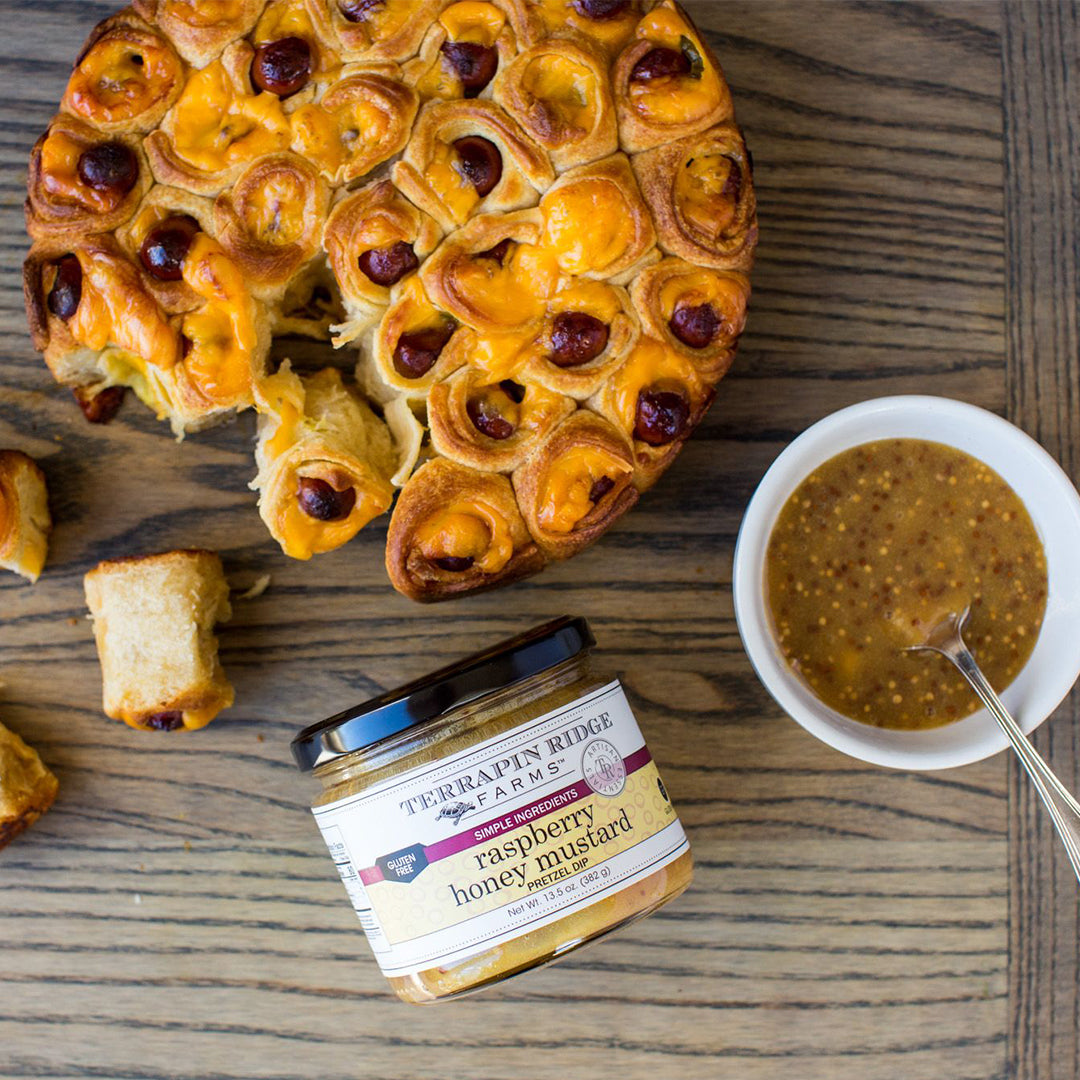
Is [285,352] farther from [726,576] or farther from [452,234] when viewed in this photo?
[726,576]

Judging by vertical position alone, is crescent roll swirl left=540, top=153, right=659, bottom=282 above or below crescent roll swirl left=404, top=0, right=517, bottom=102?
below

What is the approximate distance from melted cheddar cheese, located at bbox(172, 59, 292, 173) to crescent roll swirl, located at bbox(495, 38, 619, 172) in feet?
0.96

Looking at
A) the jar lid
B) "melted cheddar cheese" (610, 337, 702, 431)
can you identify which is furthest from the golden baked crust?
the jar lid

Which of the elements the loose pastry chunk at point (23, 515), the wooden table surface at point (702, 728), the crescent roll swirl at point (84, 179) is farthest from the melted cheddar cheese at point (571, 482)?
the loose pastry chunk at point (23, 515)

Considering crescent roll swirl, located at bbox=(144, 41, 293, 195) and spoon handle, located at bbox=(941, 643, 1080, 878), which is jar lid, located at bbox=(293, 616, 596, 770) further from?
crescent roll swirl, located at bbox=(144, 41, 293, 195)

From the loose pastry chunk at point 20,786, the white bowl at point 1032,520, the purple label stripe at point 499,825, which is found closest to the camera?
the purple label stripe at point 499,825

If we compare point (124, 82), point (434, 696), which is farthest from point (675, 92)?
point (434, 696)

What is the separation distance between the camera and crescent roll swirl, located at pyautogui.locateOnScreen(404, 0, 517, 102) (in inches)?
51.7

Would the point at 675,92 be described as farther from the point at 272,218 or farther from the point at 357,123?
the point at 272,218

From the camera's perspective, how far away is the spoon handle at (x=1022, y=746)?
1370 millimetres

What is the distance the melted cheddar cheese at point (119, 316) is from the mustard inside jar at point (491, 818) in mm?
528

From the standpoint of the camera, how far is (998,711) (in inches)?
54.1

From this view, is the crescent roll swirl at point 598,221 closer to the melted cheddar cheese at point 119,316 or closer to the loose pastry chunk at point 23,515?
the melted cheddar cheese at point 119,316

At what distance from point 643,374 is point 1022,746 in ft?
2.30
